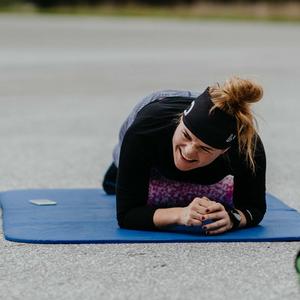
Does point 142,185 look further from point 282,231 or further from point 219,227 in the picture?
point 282,231

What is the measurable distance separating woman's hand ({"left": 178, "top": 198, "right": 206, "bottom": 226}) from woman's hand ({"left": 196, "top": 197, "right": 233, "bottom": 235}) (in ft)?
0.05

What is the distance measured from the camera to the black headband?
→ 4691mm

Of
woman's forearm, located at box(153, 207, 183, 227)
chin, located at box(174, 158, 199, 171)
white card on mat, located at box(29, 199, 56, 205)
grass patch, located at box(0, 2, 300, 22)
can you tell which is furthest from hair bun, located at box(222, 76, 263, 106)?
grass patch, located at box(0, 2, 300, 22)

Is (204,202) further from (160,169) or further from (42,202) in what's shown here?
(42,202)

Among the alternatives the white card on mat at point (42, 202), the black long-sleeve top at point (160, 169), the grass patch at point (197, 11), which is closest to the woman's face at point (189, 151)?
the black long-sleeve top at point (160, 169)

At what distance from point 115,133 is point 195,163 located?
4765 millimetres

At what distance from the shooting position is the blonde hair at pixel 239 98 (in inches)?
185

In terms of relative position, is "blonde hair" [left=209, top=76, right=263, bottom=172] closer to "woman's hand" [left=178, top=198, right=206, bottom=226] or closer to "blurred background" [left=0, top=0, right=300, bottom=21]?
"woman's hand" [left=178, top=198, right=206, bottom=226]

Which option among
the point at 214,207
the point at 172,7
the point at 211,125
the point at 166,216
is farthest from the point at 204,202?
the point at 172,7

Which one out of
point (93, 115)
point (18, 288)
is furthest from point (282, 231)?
point (93, 115)

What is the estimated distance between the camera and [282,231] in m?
5.24

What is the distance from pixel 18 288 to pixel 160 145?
46.4 inches

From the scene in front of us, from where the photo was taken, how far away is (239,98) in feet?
15.5

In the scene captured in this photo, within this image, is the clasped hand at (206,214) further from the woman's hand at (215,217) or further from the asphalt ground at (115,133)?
the asphalt ground at (115,133)
